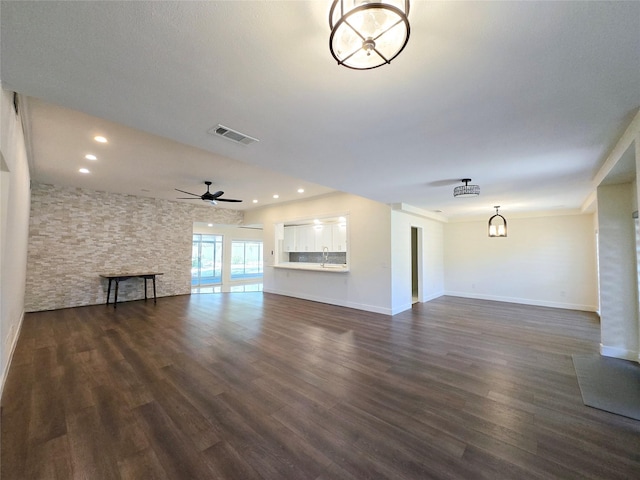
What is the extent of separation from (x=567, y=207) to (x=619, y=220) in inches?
120

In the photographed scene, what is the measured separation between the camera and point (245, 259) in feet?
41.7

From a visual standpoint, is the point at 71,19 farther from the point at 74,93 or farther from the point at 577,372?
the point at 577,372

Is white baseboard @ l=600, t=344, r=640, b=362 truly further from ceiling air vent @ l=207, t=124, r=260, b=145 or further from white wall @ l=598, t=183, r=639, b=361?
ceiling air vent @ l=207, t=124, r=260, b=145

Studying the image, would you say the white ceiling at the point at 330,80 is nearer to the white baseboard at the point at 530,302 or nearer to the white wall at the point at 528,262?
the white wall at the point at 528,262

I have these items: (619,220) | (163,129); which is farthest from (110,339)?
(619,220)

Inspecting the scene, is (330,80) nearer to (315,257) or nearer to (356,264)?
(356,264)

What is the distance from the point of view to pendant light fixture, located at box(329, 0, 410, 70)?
3.34 ft

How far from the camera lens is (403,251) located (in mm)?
6203

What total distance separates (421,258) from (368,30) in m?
6.94

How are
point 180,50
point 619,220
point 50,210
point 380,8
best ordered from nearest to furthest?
point 380,8
point 180,50
point 619,220
point 50,210

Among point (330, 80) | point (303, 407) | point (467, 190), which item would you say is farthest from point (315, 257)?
point (330, 80)

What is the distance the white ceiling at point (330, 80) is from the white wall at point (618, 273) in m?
0.78

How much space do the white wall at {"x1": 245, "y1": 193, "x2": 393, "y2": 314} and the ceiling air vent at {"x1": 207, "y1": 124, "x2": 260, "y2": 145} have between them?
4.01 meters

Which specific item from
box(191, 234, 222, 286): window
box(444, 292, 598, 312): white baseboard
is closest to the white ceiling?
box(444, 292, 598, 312): white baseboard
